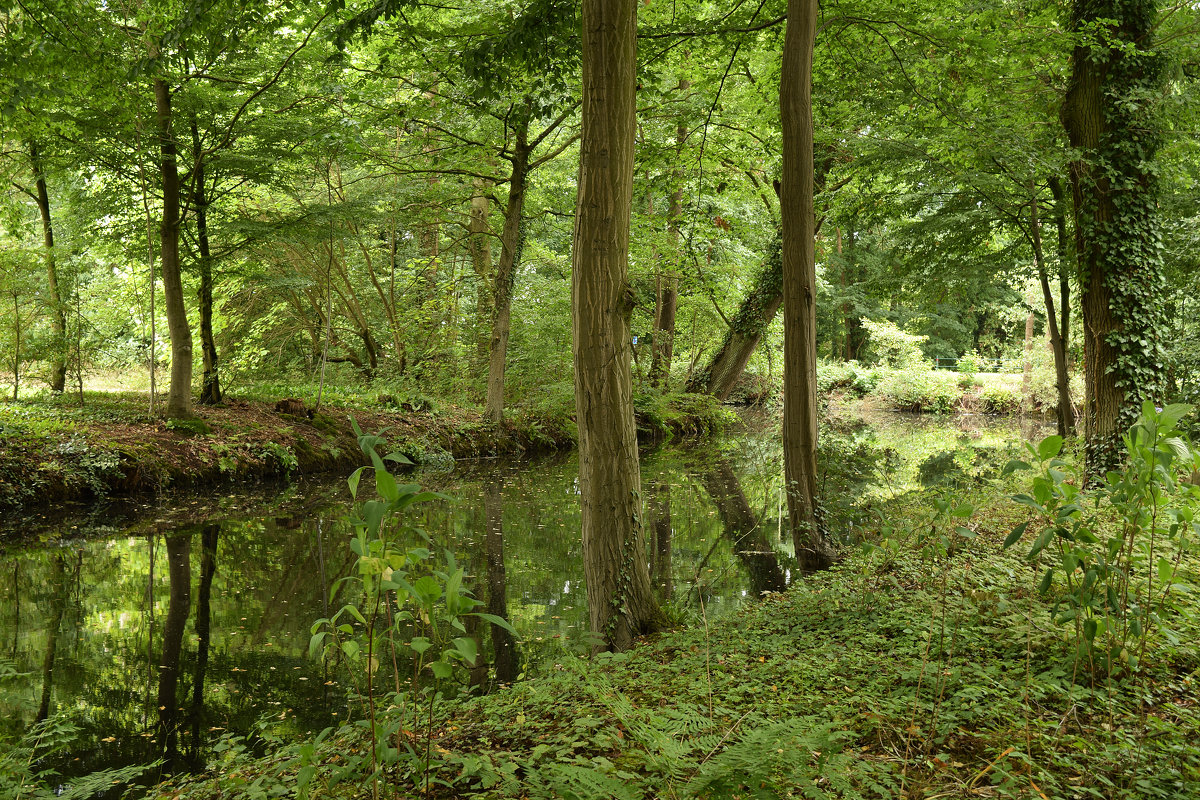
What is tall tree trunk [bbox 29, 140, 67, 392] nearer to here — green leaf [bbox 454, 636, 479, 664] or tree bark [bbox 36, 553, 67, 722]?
tree bark [bbox 36, 553, 67, 722]

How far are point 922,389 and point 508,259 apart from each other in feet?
61.5

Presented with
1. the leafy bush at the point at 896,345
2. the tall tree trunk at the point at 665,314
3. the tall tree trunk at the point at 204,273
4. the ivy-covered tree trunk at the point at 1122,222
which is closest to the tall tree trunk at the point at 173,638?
the tall tree trunk at the point at 204,273

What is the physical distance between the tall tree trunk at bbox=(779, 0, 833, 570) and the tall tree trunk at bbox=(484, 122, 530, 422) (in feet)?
24.0

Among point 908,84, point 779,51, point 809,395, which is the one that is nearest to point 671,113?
point 779,51

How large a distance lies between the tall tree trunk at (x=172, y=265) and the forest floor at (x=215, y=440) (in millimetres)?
465

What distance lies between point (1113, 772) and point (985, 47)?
7.08 m

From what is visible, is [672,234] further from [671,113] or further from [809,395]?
[809,395]

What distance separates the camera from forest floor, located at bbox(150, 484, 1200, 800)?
2182 mm

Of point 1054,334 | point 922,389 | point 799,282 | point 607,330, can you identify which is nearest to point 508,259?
point 799,282

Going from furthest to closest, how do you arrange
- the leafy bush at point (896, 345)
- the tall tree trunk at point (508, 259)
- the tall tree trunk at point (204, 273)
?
1. the leafy bush at point (896, 345)
2. the tall tree trunk at point (508, 259)
3. the tall tree trunk at point (204, 273)

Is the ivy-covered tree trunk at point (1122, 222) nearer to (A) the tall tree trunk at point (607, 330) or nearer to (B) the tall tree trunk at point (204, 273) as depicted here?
(A) the tall tree trunk at point (607, 330)

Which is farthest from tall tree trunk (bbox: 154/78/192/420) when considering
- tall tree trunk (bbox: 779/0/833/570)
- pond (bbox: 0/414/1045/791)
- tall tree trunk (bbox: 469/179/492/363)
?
tall tree trunk (bbox: 779/0/833/570)

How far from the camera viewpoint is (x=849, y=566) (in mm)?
6148

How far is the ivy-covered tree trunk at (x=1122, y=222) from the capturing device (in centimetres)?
884
